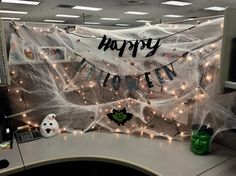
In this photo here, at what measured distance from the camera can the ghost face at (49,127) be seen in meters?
1.72

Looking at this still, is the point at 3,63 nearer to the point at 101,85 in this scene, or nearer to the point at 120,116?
the point at 101,85

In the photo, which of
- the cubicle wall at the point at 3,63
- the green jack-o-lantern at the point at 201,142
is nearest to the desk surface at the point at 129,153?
the green jack-o-lantern at the point at 201,142

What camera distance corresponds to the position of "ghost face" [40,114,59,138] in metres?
1.72

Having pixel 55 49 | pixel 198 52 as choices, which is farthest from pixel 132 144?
pixel 55 49

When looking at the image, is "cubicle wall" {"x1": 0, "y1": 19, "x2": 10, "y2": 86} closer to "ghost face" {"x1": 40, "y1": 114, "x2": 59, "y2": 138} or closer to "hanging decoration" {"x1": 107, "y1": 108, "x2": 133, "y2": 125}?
"ghost face" {"x1": 40, "y1": 114, "x2": 59, "y2": 138}

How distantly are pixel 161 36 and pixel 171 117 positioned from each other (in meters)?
0.59

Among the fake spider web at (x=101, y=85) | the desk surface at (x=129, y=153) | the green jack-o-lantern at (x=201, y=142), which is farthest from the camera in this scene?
the fake spider web at (x=101, y=85)

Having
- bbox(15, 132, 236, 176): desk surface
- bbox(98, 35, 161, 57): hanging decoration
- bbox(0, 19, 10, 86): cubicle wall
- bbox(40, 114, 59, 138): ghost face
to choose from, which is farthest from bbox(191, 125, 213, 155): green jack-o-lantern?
bbox(0, 19, 10, 86): cubicle wall

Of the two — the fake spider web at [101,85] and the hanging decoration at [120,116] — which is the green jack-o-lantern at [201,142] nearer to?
the fake spider web at [101,85]

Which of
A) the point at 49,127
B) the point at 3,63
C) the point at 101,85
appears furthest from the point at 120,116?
the point at 3,63

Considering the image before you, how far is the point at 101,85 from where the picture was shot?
184 cm

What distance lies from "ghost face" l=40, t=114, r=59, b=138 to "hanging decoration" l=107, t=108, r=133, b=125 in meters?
0.44

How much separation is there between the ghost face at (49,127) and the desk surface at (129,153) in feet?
0.15

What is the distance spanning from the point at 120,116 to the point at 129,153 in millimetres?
381
